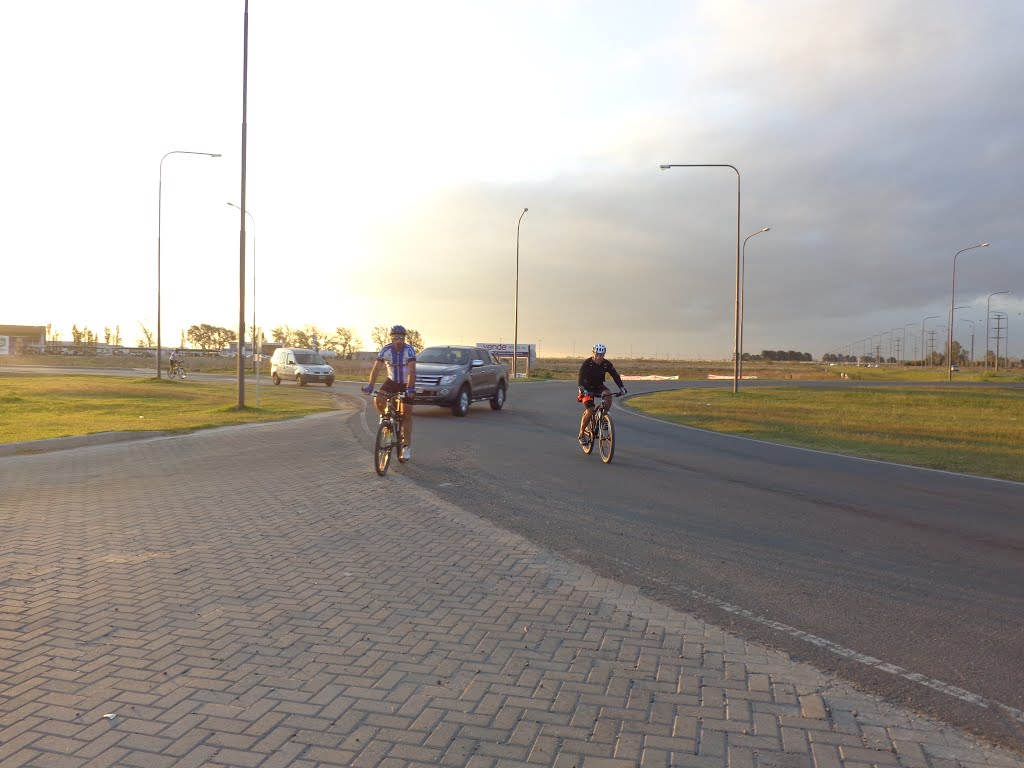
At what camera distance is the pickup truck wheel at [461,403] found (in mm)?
21102

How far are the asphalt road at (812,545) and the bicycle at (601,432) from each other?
249 mm

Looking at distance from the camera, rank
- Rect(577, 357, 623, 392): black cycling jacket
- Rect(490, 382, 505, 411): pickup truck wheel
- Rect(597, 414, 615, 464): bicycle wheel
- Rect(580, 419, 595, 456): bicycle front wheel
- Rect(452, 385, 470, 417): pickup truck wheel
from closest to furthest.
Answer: Rect(597, 414, 615, 464): bicycle wheel, Rect(577, 357, 623, 392): black cycling jacket, Rect(580, 419, 595, 456): bicycle front wheel, Rect(452, 385, 470, 417): pickup truck wheel, Rect(490, 382, 505, 411): pickup truck wheel

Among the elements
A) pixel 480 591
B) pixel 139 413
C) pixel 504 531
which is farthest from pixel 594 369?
pixel 139 413

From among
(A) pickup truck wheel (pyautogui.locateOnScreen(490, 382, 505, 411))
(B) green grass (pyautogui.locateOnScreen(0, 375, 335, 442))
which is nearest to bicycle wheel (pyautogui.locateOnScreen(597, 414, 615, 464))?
(B) green grass (pyautogui.locateOnScreen(0, 375, 335, 442))

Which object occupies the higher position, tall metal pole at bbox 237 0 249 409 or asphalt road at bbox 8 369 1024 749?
tall metal pole at bbox 237 0 249 409

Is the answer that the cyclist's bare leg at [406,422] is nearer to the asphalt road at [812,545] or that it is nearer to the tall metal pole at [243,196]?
the asphalt road at [812,545]

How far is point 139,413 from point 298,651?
1920cm

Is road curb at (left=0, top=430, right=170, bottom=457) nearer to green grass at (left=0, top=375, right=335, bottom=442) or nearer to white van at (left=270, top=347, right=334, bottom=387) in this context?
green grass at (left=0, top=375, right=335, bottom=442)

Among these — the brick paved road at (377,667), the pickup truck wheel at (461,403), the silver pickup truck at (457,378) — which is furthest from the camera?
the pickup truck wheel at (461,403)

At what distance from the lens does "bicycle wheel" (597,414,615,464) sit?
500 inches

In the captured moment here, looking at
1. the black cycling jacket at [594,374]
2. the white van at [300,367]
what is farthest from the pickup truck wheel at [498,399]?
the white van at [300,367]

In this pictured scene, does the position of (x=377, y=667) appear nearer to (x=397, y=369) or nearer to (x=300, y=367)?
(x=397, y=369)

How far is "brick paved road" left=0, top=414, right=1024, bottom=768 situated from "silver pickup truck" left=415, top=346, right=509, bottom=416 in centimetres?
1319

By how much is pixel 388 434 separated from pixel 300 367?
103 ft
